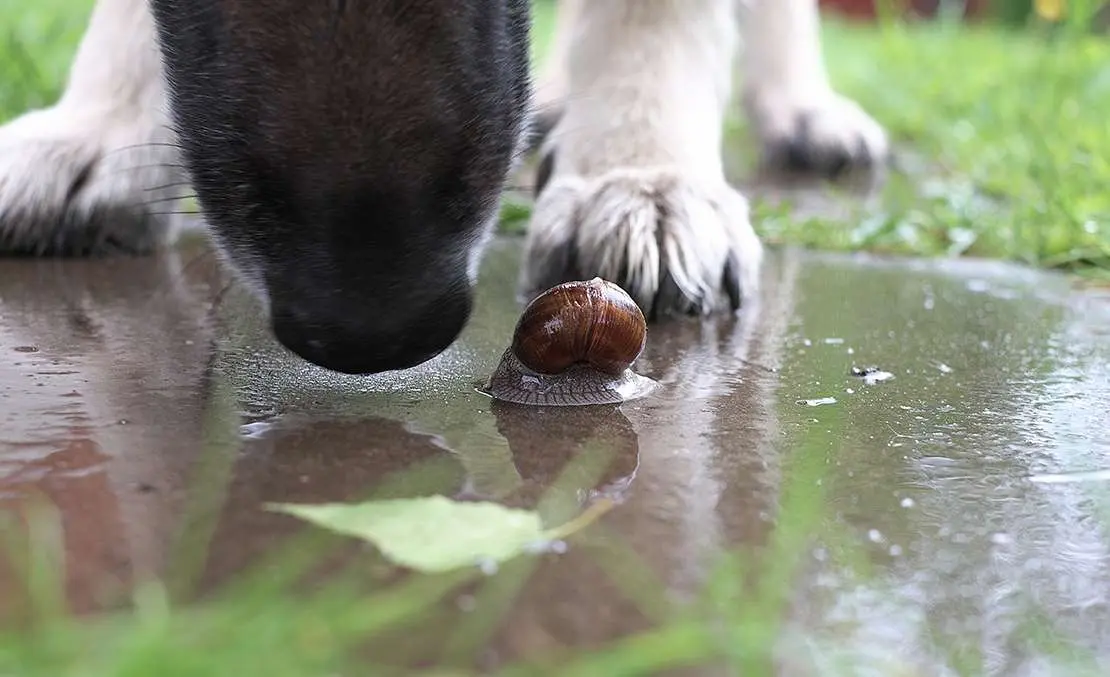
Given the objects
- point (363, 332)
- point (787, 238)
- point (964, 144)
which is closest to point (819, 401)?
point (363, 332)

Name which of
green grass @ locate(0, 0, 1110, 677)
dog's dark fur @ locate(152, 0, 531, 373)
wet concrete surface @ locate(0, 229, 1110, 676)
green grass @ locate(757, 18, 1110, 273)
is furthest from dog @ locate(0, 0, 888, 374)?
green grass @ locate(757, 18, 1110, 273)

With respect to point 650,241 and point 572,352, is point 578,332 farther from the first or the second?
point 650,241

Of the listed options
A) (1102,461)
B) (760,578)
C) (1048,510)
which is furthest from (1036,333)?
(760,578)

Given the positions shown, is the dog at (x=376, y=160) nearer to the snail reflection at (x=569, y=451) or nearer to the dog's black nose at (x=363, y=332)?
the dog's black nose at (x=363, y=332)

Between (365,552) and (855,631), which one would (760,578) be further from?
(365,552)

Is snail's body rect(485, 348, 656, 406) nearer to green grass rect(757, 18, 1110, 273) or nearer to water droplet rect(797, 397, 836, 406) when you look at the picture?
water droplet rect(797, 397, 836, 406)

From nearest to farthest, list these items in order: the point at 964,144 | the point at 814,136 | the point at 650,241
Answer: the point at 650,241 → the point at 814,136 → the point at 964,144

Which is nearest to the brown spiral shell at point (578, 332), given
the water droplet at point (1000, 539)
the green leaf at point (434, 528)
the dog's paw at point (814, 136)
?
the green leaf at point (434, 528)
